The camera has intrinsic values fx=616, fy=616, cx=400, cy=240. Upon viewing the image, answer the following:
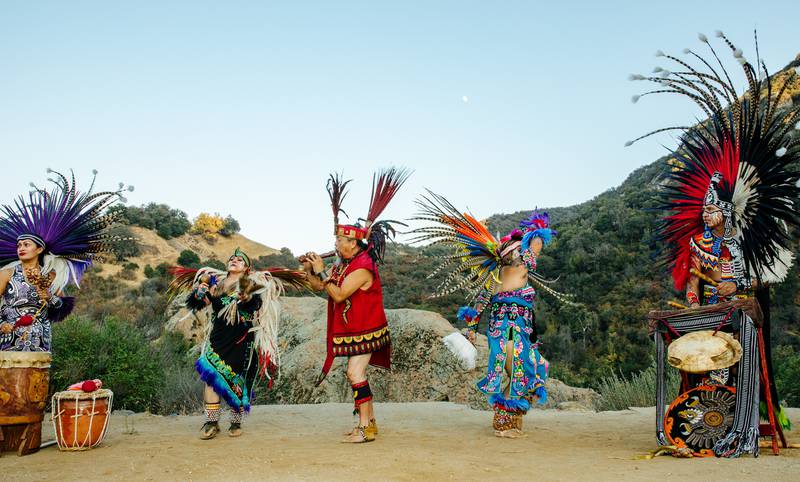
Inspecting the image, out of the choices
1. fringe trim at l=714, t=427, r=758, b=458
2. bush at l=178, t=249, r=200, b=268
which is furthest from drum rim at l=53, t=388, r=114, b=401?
bush at l=178, t=249, r=200, b=268

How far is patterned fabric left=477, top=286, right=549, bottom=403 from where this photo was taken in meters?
6.26

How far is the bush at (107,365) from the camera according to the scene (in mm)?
8789

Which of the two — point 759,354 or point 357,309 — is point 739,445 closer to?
point 759,354

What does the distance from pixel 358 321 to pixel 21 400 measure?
3.07 metres

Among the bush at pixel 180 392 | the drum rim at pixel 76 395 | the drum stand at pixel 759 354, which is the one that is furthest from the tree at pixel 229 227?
the drum stand at pixel 759 354

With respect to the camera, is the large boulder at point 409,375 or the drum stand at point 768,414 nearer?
the drum stand at point 768,414

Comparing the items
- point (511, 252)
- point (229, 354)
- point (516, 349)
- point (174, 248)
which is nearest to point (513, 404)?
point (516, 349)

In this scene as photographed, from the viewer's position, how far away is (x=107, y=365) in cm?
901

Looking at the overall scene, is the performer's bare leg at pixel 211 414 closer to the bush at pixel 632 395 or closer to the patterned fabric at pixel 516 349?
the patterned fabric at pixel 516 349

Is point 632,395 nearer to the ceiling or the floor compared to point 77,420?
nearer to the floor

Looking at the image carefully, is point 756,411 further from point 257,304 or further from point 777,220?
point 257,304

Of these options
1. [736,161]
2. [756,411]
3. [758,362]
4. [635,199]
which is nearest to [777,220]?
[736,161]

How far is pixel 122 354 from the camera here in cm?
914

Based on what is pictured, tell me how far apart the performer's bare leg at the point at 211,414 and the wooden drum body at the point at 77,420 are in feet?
3.19
